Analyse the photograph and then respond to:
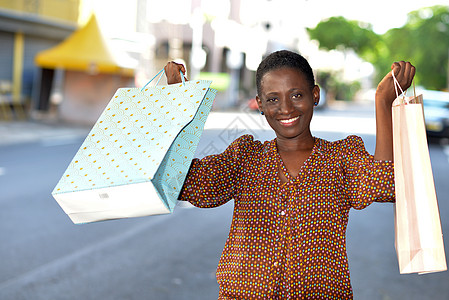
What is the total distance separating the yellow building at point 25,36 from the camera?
1945 cm

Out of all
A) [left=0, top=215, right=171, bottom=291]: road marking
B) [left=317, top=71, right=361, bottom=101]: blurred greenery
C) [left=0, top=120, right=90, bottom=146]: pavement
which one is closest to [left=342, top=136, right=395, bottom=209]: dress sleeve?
[left=0, top=215, right=171, bottom=291]: road marking

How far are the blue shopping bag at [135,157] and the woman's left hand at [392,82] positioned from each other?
0.55 metres

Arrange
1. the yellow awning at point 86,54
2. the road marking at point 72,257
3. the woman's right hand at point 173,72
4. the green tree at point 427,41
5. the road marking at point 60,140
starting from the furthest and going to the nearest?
the green tree at point 427,41
the yellow awning at point 86,54
the road marking at point 60,140
the road marking at point 72,257
the woman's right hand at point 173,72

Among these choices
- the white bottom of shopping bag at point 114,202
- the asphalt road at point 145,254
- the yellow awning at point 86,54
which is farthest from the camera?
the yellow awning at point 86,54

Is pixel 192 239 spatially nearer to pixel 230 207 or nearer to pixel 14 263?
pixel 230 207

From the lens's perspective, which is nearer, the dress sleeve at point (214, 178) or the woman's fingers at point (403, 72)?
the woman's fingers at point (403, 72)

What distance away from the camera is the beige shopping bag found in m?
1.64

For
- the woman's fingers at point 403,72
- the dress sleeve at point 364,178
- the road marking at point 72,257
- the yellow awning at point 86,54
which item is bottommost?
the road marking at point 72,257

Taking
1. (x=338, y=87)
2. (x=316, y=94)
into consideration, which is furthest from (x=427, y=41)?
(x=316, y=94)

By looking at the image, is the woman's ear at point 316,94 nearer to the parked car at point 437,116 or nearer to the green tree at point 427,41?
the parked car at point 437,116

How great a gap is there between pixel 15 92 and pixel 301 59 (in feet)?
66.0

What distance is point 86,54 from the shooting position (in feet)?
59.3

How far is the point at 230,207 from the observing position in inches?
271

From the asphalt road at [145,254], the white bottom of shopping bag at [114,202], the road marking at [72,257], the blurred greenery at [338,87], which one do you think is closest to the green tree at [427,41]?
the blurred greenery at [338,87]
